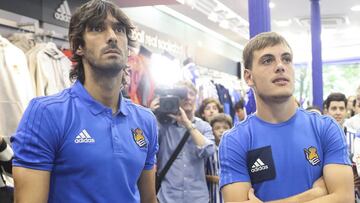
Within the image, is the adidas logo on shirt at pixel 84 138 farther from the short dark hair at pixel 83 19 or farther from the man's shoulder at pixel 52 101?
the short dark hair at pixel 83 19

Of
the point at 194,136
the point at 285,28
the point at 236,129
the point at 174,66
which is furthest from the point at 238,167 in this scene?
the point at 285,28

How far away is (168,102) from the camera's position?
3395mm

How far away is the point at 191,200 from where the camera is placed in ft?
10.7

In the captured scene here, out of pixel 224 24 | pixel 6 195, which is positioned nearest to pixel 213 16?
pixel 224 24

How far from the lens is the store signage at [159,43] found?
7.02 meters

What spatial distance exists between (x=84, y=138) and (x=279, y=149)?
2.89ft

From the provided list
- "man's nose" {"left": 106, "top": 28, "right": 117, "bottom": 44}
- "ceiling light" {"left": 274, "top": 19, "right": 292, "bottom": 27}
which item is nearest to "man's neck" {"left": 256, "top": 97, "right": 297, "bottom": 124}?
"man's nose" {"left": 106, "top": 28, "right": 117, "bottom": 44}

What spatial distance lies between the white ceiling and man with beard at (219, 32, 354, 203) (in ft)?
12.0

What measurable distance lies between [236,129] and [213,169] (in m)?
1.68

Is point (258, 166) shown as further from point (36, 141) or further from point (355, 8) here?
point (355, 8)

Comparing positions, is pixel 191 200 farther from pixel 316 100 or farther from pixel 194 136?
pixel 316 100

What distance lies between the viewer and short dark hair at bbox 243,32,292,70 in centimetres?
212

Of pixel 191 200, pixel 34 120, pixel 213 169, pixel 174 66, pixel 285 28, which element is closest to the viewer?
pixel 34 120

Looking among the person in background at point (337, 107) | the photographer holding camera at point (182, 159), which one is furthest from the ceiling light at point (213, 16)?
the photographer holding camera at point (182, 159)
